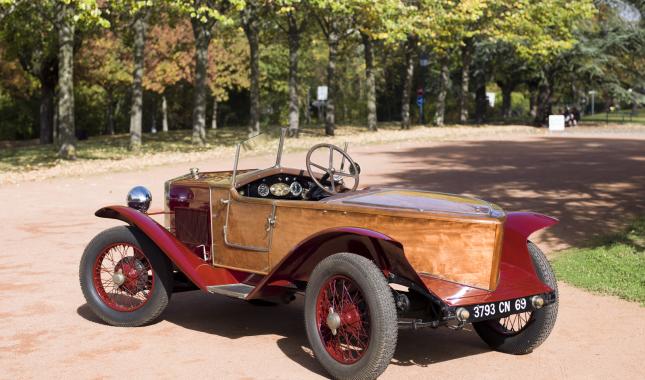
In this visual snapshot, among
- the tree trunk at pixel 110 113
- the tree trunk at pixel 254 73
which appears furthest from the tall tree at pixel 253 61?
the tree trunk at pixel 110 113

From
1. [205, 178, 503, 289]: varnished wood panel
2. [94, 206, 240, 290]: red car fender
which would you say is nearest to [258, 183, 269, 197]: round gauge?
[205, 178, 503, 289]: varnished wood panel

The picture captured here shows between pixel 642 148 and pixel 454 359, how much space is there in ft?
73.8

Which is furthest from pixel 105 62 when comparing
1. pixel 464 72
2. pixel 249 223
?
pixel 249 223

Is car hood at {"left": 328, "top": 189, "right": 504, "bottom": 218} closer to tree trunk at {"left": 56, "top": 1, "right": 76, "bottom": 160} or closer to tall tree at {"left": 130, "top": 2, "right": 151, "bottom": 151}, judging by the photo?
tree trunk at {"left": 56, "top": 1, "right": 76, "bottom": 160}

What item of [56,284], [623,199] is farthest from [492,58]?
[56,284]

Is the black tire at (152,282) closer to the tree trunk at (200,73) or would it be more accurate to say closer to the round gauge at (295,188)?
the round gauge at (295,188)

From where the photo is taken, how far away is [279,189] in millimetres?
7156

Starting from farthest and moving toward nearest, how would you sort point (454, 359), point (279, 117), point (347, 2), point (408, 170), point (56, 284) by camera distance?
point (279, 117), point (347, 2), point (408, 170), point (56, 284), point (454, 359)

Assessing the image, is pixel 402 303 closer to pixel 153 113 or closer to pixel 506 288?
pixel 506 288

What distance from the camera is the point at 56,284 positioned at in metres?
8.81

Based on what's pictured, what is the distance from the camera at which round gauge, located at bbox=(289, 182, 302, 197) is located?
7195 millimetres

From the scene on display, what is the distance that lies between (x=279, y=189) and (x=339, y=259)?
5.14 ft

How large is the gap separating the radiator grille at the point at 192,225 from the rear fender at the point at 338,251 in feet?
3.17

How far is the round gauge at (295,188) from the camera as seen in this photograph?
7.20m
